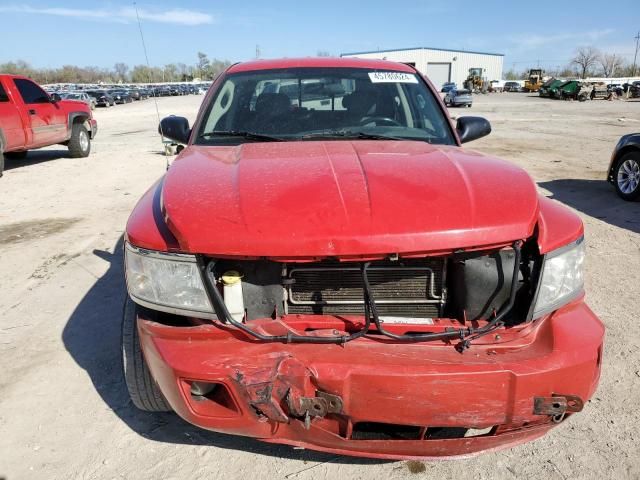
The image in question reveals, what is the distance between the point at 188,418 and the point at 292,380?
48 centimetres

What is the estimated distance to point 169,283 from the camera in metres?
1.81

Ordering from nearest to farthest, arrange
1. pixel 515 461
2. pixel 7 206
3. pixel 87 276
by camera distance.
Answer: pixel 515 461, pixel 87 276, pixel 7 206

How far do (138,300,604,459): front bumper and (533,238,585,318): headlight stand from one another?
0.28 feet

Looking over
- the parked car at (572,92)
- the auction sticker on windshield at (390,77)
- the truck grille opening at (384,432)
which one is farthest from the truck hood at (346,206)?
the parked car at (572,92)

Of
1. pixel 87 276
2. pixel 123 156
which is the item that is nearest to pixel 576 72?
pixel 123 156

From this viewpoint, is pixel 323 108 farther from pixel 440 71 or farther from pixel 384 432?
pixel 440 71

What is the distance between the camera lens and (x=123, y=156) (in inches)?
461

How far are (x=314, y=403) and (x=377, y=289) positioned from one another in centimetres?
50

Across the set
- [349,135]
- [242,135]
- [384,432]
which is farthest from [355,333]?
[242,135]

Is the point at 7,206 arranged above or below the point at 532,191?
below

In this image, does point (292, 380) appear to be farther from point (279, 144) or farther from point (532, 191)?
point (279, 144)

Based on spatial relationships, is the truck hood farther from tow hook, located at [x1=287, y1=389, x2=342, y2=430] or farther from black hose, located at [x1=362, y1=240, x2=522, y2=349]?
tow hook, located at [x1=287, y1=389, x2=342, y2=430]

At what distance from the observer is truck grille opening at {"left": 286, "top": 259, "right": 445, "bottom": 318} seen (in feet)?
6.17

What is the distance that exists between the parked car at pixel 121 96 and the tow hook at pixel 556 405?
45.8 metres
